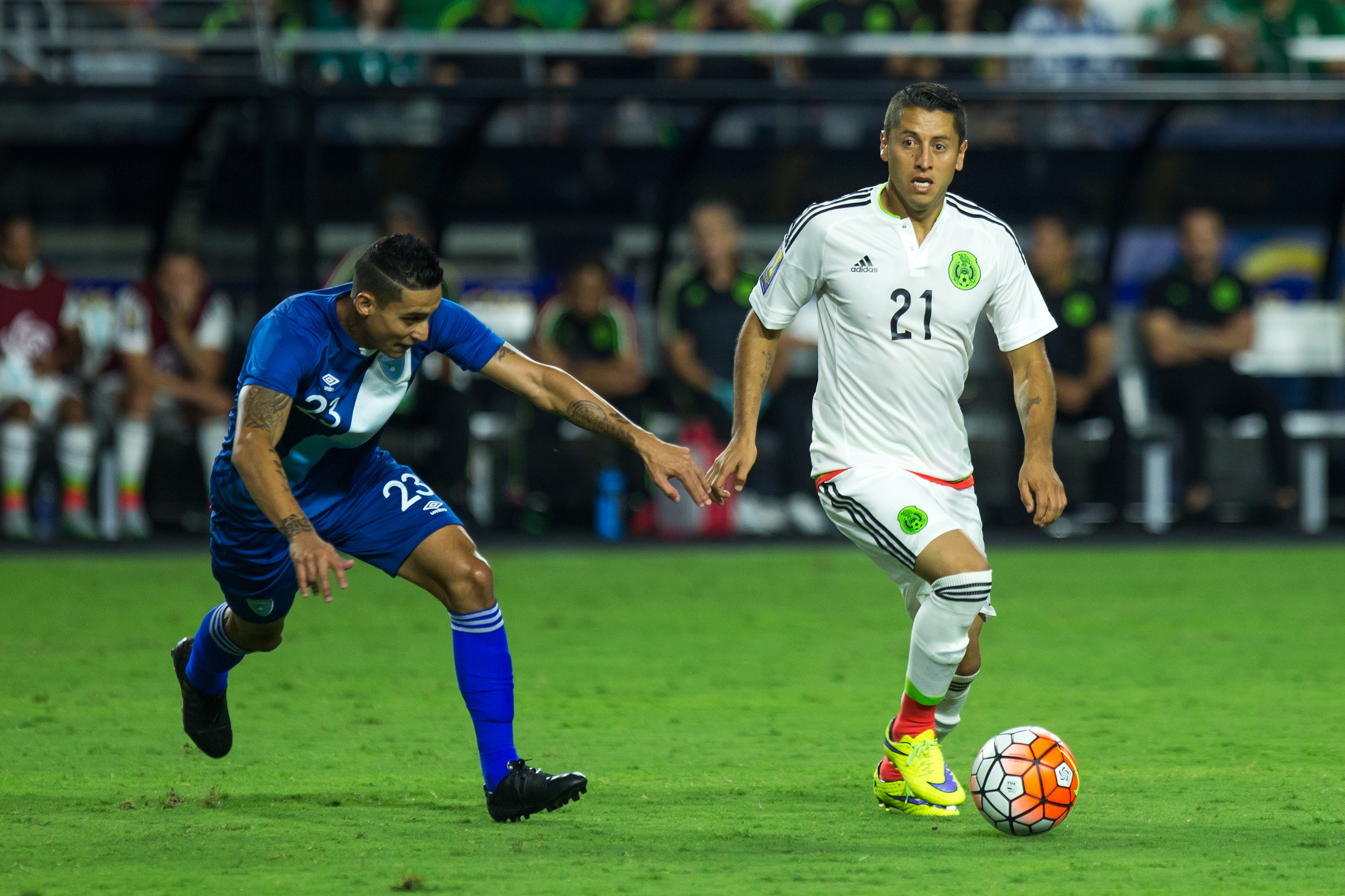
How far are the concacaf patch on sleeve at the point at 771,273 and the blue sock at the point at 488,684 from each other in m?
1.20

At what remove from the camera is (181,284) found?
11281 mm

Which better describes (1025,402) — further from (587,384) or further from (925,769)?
(587,384)

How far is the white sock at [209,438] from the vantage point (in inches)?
448

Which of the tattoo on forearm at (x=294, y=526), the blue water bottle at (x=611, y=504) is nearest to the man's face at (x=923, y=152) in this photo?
the tattoo on forearm at (x=294, y=526)

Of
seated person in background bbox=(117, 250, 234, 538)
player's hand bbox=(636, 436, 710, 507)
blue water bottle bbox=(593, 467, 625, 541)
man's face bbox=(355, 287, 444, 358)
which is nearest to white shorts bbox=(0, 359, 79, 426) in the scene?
seated person in background bbox=(117, 250, 234, 538)

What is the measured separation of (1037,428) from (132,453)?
25.6 ft

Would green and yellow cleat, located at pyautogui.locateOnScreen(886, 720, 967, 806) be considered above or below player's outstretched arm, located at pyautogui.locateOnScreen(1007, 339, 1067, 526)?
below

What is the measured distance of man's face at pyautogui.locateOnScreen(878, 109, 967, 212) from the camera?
15.2ft

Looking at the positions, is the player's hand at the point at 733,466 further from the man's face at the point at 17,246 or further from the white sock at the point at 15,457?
the man's face at the point at 17,246

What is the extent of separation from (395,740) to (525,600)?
3.35 m

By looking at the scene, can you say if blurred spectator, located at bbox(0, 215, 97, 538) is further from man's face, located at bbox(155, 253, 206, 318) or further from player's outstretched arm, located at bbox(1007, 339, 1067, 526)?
player's outstretched arm, located at bbox(1007, 339, 1067, 526)

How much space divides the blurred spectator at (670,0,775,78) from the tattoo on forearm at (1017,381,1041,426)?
7.68 m

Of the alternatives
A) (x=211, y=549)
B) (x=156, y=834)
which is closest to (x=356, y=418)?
(x=211, y=549)

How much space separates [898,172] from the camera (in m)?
4.74
